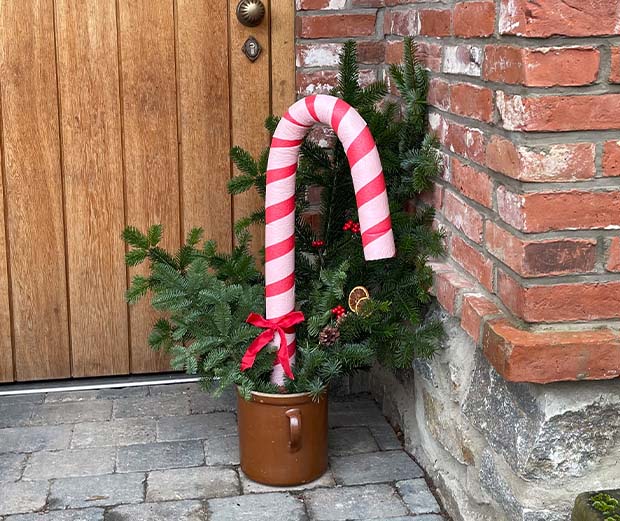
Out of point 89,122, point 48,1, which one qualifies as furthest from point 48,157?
point 48,1

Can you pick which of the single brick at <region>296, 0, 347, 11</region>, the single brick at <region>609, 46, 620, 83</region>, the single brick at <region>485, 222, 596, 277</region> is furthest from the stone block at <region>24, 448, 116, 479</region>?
the single brick at <region>609, 46, 620, 83</region>

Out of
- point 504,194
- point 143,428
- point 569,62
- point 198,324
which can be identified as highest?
point 569,62

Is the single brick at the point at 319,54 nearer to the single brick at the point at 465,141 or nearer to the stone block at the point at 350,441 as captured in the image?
the single brick at the point at 465,141

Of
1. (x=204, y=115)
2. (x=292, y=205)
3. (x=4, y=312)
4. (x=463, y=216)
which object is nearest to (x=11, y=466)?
(x=4, y=312)

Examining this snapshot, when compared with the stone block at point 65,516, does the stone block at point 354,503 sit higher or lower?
lower

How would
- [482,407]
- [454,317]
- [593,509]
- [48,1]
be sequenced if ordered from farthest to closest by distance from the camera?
[48,1]
[454,317]
[482,407]
[593,509]

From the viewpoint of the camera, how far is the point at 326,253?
9.59ft

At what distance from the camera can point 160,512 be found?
2.65 meters

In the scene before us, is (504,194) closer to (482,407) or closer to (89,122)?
(482,407)

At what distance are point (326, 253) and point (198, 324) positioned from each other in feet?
1.45

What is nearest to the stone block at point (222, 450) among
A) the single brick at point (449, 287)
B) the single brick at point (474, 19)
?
the single brick at point (449, 287)

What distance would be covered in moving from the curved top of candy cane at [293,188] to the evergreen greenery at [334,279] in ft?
0.37

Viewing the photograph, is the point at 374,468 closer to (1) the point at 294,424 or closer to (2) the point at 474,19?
(1) the point at 294,424

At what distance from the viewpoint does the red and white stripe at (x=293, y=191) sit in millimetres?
2545
